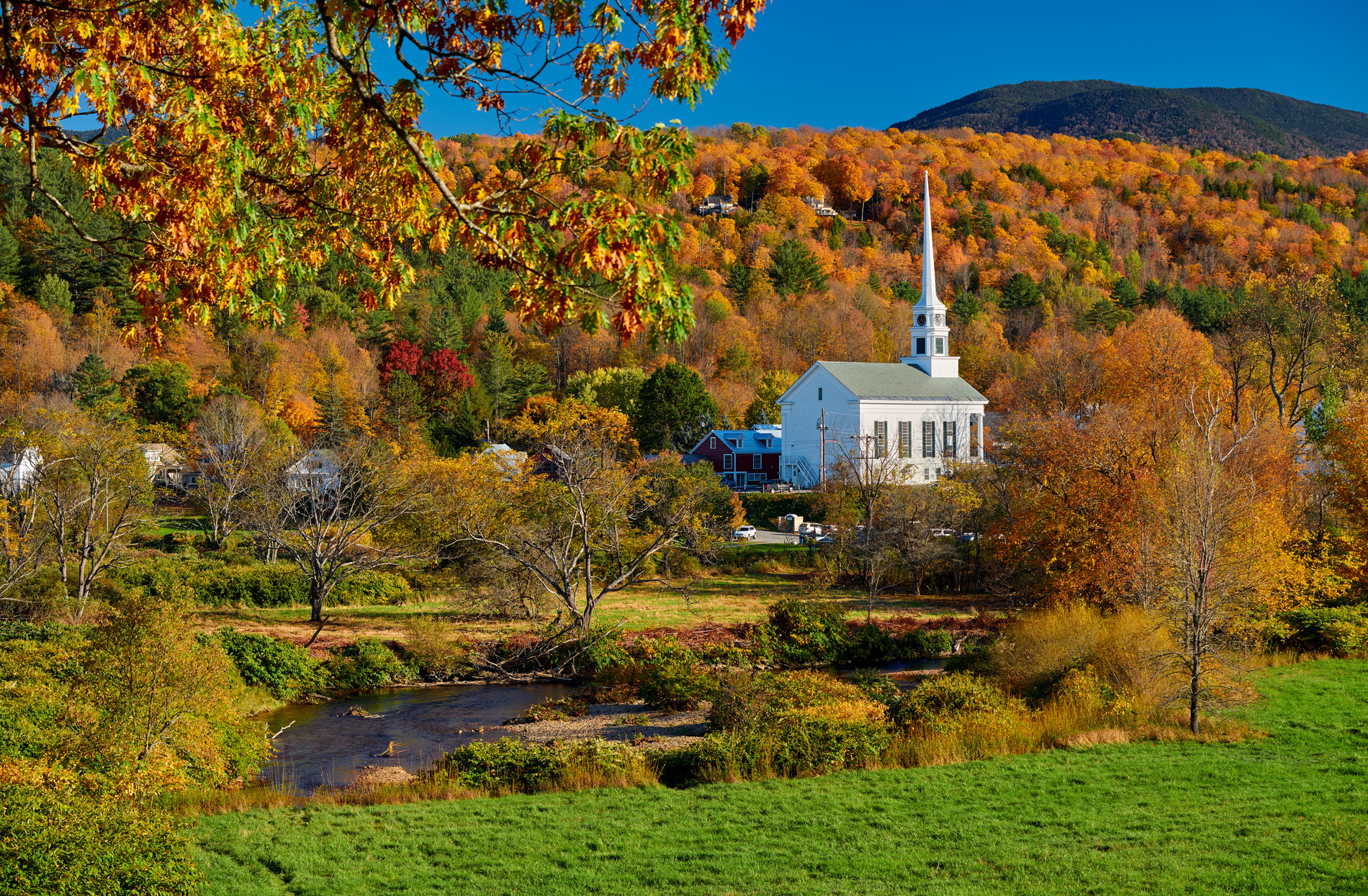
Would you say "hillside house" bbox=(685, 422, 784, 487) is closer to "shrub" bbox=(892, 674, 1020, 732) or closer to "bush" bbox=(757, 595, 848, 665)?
"bush" bbox=(757, 595, 848, 665)

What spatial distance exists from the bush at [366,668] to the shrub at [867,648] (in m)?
13.4

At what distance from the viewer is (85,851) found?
28.9 ft

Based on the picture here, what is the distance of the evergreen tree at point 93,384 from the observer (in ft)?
194

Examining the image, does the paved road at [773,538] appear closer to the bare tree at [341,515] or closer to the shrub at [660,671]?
the bare tree at [341,515]

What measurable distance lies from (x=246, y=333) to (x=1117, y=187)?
14257 cm

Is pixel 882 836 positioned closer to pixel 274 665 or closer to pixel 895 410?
pixel 274 665

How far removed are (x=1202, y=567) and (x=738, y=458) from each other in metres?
51.7

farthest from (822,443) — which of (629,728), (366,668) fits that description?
(629,728)

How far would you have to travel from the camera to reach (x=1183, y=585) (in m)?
19.5

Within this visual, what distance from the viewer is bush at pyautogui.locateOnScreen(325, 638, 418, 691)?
87.9 ft

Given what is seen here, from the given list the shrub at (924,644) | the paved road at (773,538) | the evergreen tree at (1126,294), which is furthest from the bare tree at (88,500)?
the evergreen tree at (1126,294)

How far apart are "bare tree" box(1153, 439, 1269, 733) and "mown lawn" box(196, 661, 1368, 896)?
2500 millimetres

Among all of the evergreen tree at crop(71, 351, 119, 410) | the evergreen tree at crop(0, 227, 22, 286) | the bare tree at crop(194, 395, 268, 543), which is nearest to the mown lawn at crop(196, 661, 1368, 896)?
the bare tree at crop(194, 395, 268, 543)

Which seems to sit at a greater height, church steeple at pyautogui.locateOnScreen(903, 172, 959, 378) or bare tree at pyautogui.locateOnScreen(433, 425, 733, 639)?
church steeple at pyautogui.locateOnScreen(903, 172, 959, 378)
